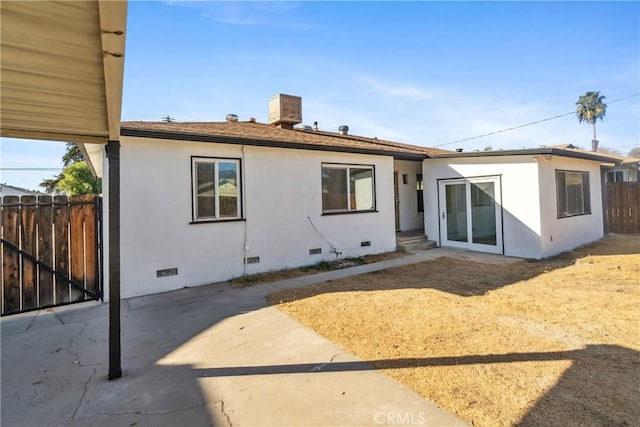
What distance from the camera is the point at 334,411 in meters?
2.51

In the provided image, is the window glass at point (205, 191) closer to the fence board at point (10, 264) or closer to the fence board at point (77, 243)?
the fence board at point (77, 243)

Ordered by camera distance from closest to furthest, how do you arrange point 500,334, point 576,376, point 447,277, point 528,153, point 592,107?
point 576,376
point 500,334
point 447,277
point 528,153
point 592,107

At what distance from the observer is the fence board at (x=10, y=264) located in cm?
502

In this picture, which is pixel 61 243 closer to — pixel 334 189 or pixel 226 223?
pixel 226 223

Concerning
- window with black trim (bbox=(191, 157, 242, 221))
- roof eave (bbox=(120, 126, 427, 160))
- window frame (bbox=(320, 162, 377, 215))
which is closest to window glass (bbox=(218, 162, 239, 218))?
window with black trim (bbox=(191, 157, 242, 221))

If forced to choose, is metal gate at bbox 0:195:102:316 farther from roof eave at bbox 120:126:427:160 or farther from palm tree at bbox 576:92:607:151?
palm tree at bbox 576:92:607:151

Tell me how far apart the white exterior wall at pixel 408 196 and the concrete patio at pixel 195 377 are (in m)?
8.21

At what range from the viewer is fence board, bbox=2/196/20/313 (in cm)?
502

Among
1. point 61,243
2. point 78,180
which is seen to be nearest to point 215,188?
point 61,243

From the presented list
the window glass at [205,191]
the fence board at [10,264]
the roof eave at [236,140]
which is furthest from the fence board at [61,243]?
the window glass at [205,191]

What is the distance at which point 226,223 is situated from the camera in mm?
6965

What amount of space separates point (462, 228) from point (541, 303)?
16.8 feet

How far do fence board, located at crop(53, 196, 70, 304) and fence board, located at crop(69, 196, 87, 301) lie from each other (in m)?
0.07

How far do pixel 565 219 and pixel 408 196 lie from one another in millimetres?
4857
